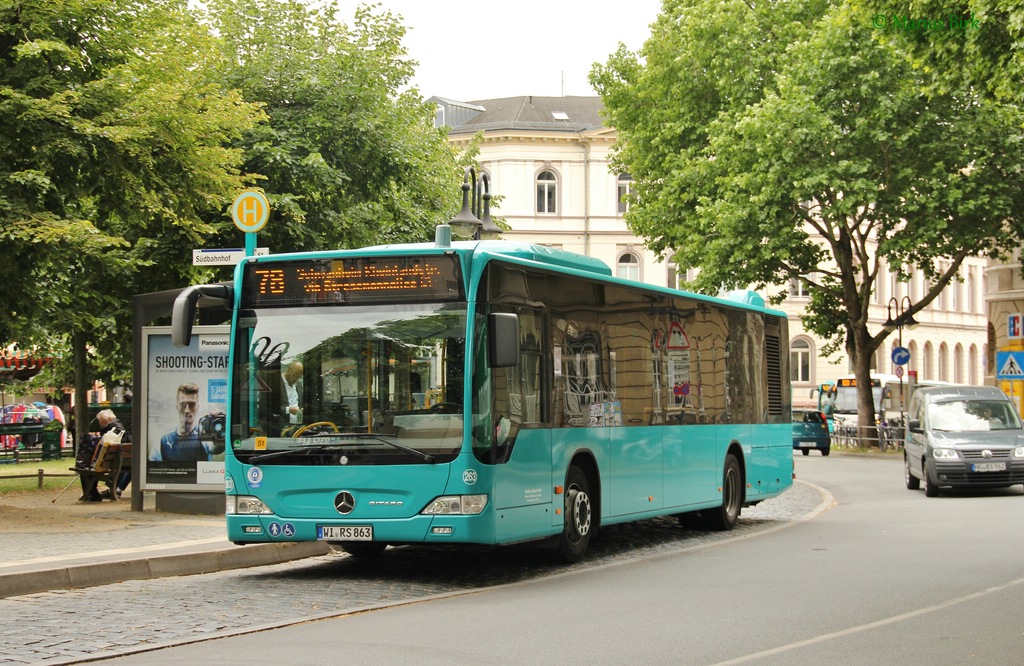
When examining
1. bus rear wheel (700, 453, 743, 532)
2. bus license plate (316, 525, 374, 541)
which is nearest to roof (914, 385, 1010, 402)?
bus rear wheel (700, 453, 743, 532)

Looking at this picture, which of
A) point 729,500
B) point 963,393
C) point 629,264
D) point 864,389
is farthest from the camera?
point 629,264

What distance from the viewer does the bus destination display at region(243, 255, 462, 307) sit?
41.2 ft

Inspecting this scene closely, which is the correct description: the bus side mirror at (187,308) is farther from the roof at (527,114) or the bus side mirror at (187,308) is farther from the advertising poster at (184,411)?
the roof at (527,114)

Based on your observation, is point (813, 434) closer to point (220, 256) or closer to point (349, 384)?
point (220, 256)

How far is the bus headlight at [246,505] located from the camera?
1279cm

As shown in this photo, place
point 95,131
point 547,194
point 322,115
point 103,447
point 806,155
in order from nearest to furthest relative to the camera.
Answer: point 95,131 → point 103,447 → point 322,115 → point 806,155 → point 547,194

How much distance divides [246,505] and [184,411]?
223 inches

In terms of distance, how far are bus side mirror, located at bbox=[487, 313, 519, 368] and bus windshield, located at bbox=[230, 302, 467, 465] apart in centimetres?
30

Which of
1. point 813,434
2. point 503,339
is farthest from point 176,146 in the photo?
point 813,434

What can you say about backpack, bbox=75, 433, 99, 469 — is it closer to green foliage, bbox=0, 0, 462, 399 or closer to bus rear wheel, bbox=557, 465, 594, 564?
green foliage, bbox=0, 0, 462, 399

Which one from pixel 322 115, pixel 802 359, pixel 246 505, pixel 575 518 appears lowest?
pixel 575 518

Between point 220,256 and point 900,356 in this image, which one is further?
point 900,356

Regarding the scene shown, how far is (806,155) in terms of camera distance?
40.7 metres

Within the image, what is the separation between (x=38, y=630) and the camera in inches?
382
